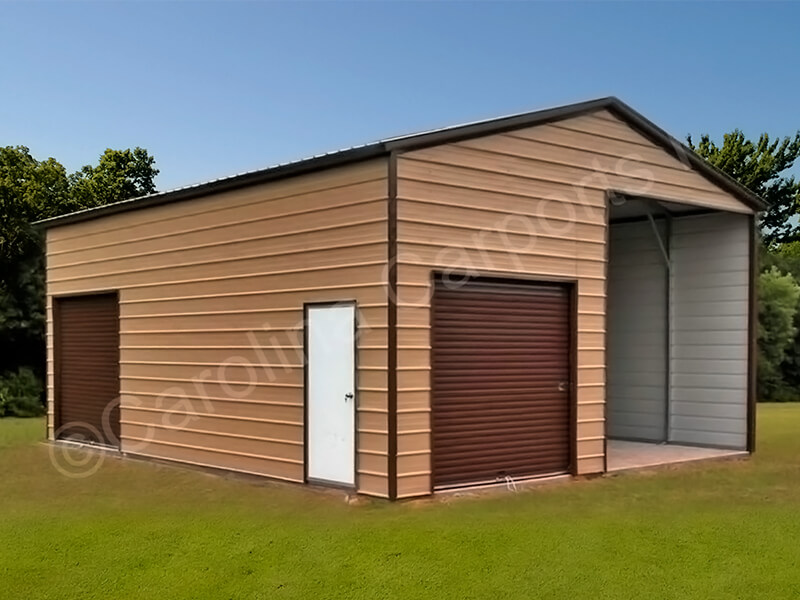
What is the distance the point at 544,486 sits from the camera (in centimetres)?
809

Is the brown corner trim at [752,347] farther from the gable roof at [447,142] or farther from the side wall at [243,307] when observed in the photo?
the side wall at [243,307]

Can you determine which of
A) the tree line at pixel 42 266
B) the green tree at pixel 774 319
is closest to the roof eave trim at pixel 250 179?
the tree line at pixel 42 266

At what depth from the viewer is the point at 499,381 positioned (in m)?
8.18

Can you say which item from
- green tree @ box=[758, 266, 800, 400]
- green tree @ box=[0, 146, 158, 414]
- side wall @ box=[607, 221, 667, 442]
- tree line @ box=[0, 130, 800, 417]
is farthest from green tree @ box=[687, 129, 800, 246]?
green tree @ box=[0, 146, 158, 414]

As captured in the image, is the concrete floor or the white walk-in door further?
the concrete floor

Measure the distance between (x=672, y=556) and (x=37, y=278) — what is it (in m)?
17.1

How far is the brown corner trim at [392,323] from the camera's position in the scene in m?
7.27

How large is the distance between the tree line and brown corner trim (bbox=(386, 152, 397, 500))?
33.8 ft

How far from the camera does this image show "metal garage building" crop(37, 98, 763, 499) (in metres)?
7.53

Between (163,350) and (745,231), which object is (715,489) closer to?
(745,231)

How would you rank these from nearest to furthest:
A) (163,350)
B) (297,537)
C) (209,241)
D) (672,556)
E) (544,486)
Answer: (672,556) → (297,537) → (544,486) → (209,241) → (163,350)

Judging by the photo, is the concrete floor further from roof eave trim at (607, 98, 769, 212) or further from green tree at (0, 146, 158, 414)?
green tree at (0, 146, 158, 414)

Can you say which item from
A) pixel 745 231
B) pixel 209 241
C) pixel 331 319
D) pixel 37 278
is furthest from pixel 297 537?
pixel 37 278

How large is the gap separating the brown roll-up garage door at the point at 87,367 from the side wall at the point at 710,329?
813cm
